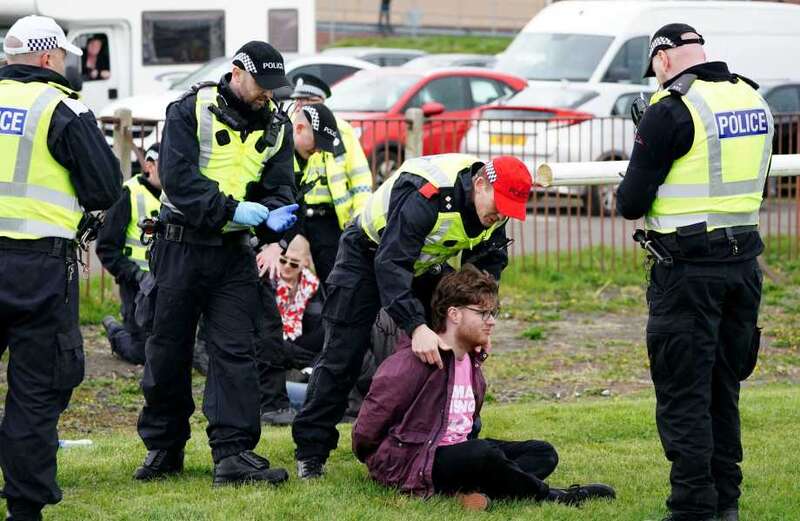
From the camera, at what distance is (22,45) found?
612 centimetres

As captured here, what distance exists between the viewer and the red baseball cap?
251 inches

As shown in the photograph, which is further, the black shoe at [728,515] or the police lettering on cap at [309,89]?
the police lettering on cap at [309,89]

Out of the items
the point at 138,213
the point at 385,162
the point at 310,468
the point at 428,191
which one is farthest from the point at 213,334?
the point at 385,162

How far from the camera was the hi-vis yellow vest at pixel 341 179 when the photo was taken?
1011 centimetres

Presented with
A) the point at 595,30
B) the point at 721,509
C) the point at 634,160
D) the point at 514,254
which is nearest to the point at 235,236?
the point at 634,160

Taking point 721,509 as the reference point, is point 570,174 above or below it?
above

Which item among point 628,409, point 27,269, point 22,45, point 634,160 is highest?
point 22,45

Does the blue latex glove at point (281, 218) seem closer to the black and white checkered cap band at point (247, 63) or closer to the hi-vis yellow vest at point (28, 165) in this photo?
the black and white checkered cap band at point (247, 63)

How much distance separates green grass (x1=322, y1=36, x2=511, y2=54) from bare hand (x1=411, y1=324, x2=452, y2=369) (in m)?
35.2

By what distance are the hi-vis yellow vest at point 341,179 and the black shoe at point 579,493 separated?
3748mm

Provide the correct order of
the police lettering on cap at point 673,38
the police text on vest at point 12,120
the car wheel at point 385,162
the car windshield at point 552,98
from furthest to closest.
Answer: the car windshield at point 552,98 → the car wheel at point 385,162 → the police lettering on cap at point 673,38 → the police text on vest at point 12,120

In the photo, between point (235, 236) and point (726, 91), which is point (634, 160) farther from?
point (235, 236)

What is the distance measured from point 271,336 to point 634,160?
3570 millimetres

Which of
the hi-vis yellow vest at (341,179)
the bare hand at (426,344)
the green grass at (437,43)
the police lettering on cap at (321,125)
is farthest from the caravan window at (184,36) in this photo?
the green grass at (437,43)
